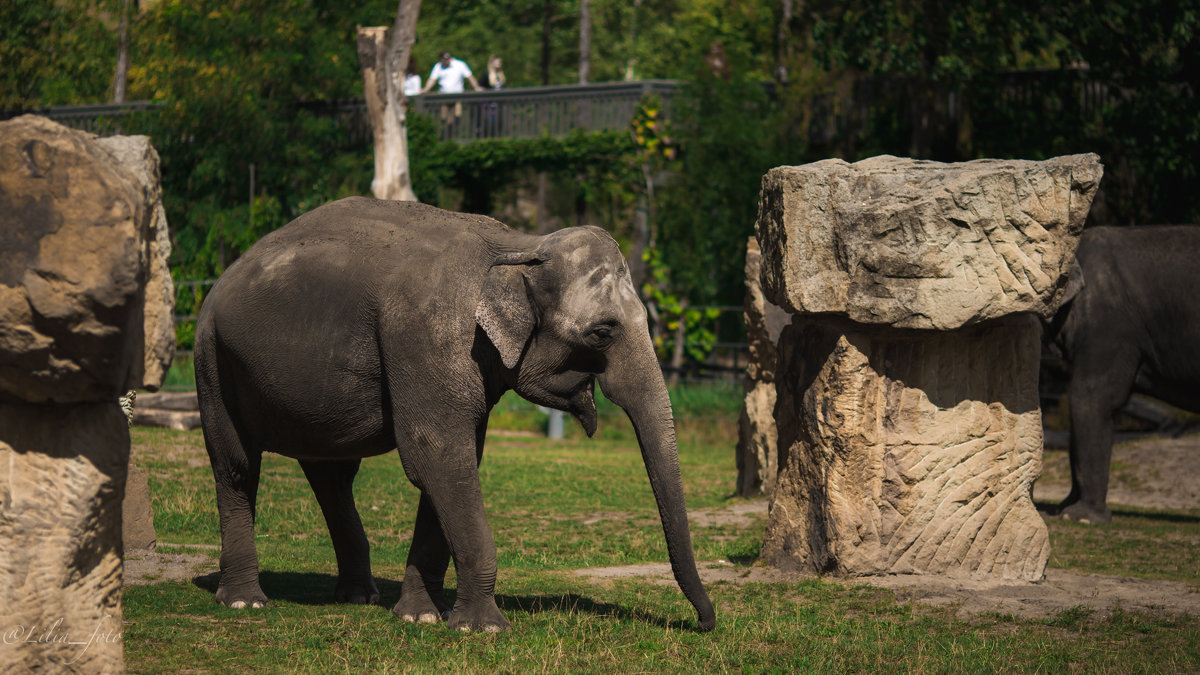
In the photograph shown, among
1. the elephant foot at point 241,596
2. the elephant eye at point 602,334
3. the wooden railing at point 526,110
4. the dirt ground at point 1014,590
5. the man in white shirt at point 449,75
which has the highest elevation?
the man in white shirt at point 449,75

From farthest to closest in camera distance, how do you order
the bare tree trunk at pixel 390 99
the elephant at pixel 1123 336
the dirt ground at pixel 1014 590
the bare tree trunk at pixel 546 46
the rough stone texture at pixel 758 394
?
the bare tree trunk at pixel 546 46
the bare tree trunk at pixel 390 99
the rough stone texture at pixel 758 394
the elephant at pixel 1123 336
the dirt ground at pixel 1014 590

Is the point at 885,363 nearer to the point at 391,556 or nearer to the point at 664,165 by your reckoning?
the point at 391,556

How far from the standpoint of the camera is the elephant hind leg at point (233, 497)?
7.69m

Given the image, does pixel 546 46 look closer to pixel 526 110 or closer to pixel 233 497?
pixel 526 110

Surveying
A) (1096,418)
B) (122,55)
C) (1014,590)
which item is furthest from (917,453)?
(122,55)

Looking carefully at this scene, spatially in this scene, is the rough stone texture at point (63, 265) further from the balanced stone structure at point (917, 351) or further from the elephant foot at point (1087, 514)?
the elephant foot at point (1087, 514)

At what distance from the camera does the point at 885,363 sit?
9.02m

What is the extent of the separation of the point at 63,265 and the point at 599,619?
12.5 ft

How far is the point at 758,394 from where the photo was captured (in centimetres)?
1395

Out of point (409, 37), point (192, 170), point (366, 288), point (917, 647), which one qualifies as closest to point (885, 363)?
point (917, 647)

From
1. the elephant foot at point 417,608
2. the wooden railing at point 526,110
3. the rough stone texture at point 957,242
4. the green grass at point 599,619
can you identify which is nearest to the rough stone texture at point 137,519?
the green grass at point 599,619

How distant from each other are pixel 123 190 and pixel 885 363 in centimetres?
558

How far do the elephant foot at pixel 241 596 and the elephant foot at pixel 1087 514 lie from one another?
781 centimetres

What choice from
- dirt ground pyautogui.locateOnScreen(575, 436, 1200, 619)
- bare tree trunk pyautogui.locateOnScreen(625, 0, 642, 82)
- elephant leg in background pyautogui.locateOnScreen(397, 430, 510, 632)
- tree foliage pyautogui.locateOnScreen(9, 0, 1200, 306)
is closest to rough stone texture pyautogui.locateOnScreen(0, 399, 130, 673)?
elephant leg in background pyautogui.locateOnScreen(397, 430, 510, 632)
